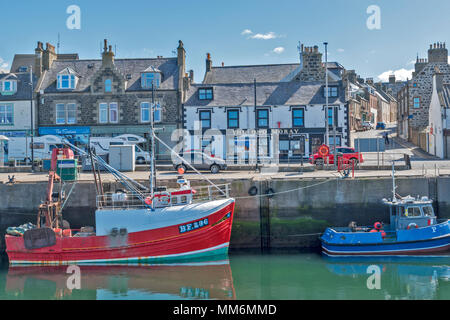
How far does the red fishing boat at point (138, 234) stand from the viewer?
62.8 ft

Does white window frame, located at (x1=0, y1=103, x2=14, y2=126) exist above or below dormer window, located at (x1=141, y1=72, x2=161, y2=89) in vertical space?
below

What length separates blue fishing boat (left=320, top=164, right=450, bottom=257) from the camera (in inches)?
756

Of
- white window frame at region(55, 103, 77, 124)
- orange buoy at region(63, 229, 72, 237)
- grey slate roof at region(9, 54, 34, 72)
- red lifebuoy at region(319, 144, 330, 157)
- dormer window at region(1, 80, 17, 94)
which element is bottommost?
orange buoy at region(63, 229, 72, 237)

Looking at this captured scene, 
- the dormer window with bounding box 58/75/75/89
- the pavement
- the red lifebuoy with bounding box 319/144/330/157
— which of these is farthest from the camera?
the dormer window with bounding box 58/75/75/89

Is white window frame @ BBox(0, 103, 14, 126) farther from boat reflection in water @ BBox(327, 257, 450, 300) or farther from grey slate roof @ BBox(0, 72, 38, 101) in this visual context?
boat reflection in water @ BBox(327, 257, 450, 300)

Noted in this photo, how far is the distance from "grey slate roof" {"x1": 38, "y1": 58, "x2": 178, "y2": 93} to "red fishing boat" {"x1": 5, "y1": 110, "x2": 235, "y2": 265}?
20450 millimetres

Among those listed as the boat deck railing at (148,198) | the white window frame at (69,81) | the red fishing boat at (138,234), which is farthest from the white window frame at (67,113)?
the red fishing boat at (138,234)

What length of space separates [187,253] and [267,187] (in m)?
4.56

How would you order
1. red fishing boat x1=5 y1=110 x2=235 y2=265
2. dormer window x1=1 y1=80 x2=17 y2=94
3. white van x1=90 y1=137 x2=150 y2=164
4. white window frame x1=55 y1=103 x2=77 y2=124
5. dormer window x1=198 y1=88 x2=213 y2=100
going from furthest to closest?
dormer window x1=1 y1=80 x2=17 y2=94 < white window frame x1=55 y1=103 x2=77 y2=124 < dormer window x1=198 y1=88 x2=213 y2=100 < white van x1=90 y1=137 x2=150 y2=164 < red fishing boat x1=5 y1=110 x2=235 y2=265

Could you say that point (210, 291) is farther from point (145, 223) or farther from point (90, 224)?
point (90, 224)

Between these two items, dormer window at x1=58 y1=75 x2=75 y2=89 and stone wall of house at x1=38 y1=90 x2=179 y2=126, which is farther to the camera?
dormer window at x1=58 y1=75 x2=75 y2=89

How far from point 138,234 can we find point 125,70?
964 inches

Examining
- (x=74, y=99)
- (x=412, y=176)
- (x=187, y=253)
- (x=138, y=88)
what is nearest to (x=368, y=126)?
(x=138, y=88)

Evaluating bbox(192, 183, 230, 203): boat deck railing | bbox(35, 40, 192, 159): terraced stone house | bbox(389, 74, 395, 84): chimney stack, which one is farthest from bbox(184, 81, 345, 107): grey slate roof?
bbox(389, 74, 395, 84): chimney stack
